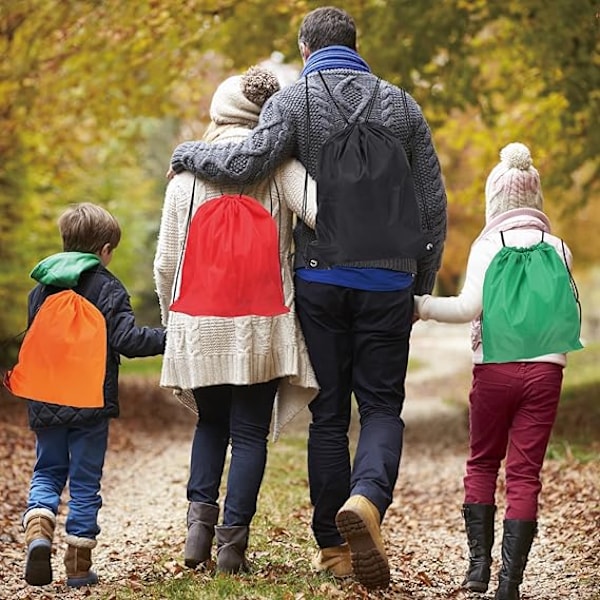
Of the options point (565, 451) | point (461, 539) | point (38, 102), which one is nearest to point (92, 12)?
point (38, 102)

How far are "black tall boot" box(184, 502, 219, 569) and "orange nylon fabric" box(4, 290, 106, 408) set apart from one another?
0.65m

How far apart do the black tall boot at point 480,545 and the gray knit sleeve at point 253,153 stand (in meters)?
1.82

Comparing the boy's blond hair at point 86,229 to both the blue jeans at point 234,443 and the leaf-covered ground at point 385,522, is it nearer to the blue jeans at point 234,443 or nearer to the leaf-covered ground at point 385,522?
the blue jeans at point 234,443

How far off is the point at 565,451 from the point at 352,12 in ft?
15.6

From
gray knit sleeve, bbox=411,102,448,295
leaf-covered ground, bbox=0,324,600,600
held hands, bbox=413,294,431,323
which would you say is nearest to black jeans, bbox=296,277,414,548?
held hands, bbox=413,294,431,323

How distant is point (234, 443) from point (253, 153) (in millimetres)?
1258

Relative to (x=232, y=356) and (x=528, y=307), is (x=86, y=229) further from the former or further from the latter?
(x=528, y=307)

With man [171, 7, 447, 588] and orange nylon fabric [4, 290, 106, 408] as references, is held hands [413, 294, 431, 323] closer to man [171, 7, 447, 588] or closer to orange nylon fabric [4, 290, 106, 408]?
man [171, 7, 447, 588]

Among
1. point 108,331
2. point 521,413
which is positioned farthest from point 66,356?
point 521,413

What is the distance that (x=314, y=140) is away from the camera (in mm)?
4863

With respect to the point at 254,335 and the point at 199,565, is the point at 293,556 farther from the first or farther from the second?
the point at 254,335

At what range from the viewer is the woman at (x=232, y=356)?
484 centimetres

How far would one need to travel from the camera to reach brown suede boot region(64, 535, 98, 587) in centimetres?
520

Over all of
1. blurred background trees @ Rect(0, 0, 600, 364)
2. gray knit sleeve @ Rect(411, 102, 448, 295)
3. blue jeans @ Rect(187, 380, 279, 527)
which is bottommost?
blue jeans @ Rect(187, 380, 279, 527)
